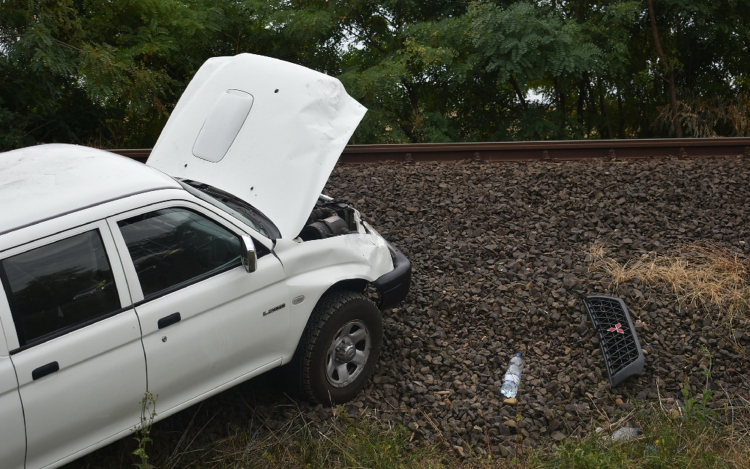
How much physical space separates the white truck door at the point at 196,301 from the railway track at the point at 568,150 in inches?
234

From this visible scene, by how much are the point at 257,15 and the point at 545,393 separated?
11568mm

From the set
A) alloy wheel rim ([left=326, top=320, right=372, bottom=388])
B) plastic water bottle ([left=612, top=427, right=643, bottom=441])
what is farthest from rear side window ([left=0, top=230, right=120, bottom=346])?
plastic water bottle ([left=612, top=427, right=643, bottom=441])

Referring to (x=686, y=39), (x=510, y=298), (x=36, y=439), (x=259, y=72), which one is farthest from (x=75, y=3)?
(x=686, y=39)

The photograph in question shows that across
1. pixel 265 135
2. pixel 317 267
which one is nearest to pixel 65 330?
A: pixel 317 267

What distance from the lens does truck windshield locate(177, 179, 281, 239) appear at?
4688 millimetres

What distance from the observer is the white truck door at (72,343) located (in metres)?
3.64

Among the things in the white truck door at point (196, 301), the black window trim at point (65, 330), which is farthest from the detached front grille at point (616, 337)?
the black window trim at point (65, 330)

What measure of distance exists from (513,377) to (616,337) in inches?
41.3

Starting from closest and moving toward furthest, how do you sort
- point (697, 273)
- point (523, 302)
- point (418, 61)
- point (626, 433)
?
point (626, 433) → point (523, 302) → point (697, 273) → point (418, 61)

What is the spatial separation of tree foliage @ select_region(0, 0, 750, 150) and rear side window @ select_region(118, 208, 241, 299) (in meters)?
8.31

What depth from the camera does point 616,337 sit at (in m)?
5.89

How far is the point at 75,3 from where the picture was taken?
42.8ft

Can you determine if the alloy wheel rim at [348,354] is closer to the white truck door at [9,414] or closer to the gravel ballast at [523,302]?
the gravel ballast at [523,302]

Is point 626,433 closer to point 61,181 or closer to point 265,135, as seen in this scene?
point 265,135
